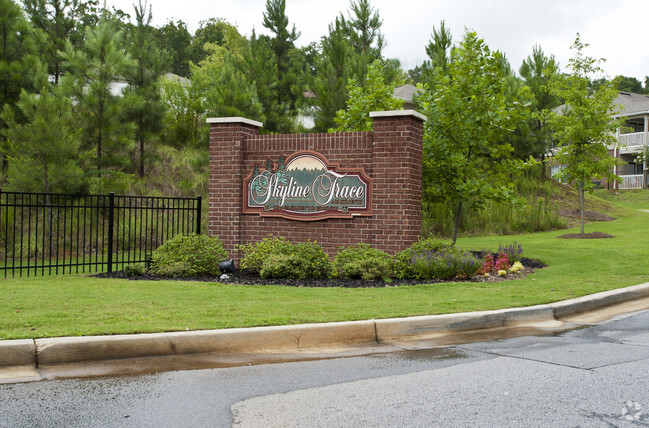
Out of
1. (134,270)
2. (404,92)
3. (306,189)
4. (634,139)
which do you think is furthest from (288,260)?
(634,139)

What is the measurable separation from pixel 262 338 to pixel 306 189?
5715mm

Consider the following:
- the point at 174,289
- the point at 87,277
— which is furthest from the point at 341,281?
the point at 87,277

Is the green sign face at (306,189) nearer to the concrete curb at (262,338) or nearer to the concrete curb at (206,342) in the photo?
the concrete curb at (262,338)

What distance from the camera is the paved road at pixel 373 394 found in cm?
405

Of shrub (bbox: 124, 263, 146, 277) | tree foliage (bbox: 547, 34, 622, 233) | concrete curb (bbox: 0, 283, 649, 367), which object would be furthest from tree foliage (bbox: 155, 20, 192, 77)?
concrete curb (bbox: 0, 283, 649, 367)

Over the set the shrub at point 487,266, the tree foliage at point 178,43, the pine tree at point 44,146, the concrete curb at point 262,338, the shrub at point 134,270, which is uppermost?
the tree foliage at point 178,43

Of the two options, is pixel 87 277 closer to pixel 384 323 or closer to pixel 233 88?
pixel 384 323

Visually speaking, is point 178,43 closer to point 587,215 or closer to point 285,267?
point 587,215

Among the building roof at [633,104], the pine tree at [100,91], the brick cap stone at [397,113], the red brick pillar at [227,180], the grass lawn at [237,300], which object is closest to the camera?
the grass lawn at [237,300]

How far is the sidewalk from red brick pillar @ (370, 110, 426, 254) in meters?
3.48

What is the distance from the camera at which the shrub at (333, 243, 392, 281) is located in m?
10.3

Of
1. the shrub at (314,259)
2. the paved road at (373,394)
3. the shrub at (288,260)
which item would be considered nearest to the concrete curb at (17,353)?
the paved road at (373,394)

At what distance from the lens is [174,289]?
29.9 feet

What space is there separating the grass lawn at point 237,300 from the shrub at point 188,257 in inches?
40.6
